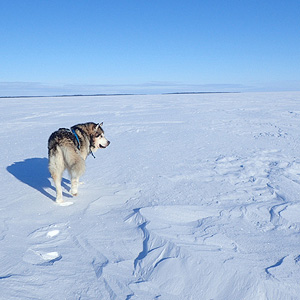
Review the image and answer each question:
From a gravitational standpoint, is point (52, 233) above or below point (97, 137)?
below

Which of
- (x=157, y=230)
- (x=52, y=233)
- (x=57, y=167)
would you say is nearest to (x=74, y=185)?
(x=57, y=167)

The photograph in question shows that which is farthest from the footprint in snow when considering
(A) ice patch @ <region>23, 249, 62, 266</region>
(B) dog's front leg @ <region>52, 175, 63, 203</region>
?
(B) dog's front leg @ <region>52, 175, 63, 203</region>

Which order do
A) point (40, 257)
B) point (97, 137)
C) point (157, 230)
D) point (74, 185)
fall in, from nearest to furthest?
1. point (40, 257)
2. point (157, 230)
3. point (74, 185)
4. point (97, 137)

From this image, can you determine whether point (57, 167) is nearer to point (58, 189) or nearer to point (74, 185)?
point (58, 189)

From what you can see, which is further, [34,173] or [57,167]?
[34,173]

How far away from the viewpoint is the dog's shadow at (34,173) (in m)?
5.35

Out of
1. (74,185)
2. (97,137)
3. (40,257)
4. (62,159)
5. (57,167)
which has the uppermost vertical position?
(97,137)

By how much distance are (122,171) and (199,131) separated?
6.22 metres

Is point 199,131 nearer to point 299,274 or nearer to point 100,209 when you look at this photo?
point 100,209

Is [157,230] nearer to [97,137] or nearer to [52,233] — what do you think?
[52,233]

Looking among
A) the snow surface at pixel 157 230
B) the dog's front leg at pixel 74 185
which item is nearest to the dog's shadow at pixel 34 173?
the snow surface at pixel 157 230

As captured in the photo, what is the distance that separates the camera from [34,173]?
6133 millimetres

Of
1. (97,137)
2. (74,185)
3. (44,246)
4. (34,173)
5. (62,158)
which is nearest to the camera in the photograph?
(44,246)

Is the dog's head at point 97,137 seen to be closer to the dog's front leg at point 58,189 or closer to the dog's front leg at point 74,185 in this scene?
the dog's front leg at point 74,185
